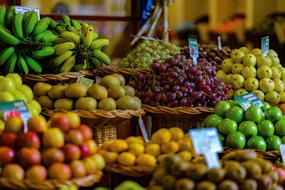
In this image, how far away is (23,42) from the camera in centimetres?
274

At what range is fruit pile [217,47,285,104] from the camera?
10.2 feet

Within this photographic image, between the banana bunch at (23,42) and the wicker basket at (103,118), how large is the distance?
0.99 feet

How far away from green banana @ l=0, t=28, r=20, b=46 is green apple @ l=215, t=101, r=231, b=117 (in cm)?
105

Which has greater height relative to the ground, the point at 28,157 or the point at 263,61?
the point at 263,61

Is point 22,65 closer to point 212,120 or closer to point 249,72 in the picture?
point 212,120

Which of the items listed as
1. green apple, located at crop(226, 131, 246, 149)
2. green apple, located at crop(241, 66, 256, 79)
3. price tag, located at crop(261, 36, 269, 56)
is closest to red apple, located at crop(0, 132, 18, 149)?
green apple, located at crop(226, 131, 246, 149)

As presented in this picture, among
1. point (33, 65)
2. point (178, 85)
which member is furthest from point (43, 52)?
point (178, 85)

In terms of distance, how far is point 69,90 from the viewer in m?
2.57

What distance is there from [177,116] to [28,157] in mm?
1111

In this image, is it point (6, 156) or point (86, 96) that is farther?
point (86, 96)

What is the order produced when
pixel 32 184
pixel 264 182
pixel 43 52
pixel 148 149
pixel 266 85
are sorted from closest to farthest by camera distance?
pixel 32 184 → pixel 264 182 → pixel 148 149 → pixel 43 52 → pixel 266 85

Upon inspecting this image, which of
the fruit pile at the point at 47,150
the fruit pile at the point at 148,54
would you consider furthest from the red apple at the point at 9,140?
the fruit pile at the point at 148,54

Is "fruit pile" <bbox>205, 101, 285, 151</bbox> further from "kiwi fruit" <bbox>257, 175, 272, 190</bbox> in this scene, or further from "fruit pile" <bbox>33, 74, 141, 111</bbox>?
"kiwi fruit" <bbox>257, 175, 272, 190</bbox>

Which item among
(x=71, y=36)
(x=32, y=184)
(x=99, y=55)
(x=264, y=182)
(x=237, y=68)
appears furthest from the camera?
(x=237, y=68)
